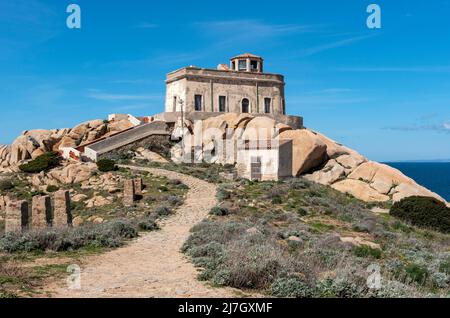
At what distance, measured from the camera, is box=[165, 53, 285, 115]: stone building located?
5003cm

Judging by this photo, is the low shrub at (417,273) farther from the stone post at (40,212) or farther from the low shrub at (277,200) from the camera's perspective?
the low shrub at (277,200)

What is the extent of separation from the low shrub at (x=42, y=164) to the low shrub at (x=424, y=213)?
28.9 m

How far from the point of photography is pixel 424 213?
91.5 feet

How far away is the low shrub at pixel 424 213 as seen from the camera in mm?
27141

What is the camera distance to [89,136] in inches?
1885

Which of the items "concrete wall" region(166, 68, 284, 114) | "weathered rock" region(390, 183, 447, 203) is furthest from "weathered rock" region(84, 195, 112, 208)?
"concrete wall" region(166, 68, 284, 114)

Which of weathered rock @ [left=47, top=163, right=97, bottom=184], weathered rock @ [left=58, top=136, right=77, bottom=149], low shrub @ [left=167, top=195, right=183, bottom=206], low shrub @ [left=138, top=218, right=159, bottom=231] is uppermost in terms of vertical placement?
weathered rock @ [left=58, top=136, right=77, bottom=149]

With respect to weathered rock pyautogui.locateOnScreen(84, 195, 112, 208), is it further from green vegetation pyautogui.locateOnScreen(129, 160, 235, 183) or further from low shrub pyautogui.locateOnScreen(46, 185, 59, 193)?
green vegetation pyautogui.locateOnScreen(129, 160, 235, 183)

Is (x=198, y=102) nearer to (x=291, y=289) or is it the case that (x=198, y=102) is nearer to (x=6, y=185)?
(x=6, y=185)

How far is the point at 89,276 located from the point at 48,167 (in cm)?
3085

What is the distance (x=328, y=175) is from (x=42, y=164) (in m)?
25.8

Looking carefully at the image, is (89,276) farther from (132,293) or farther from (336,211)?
(336,211)
